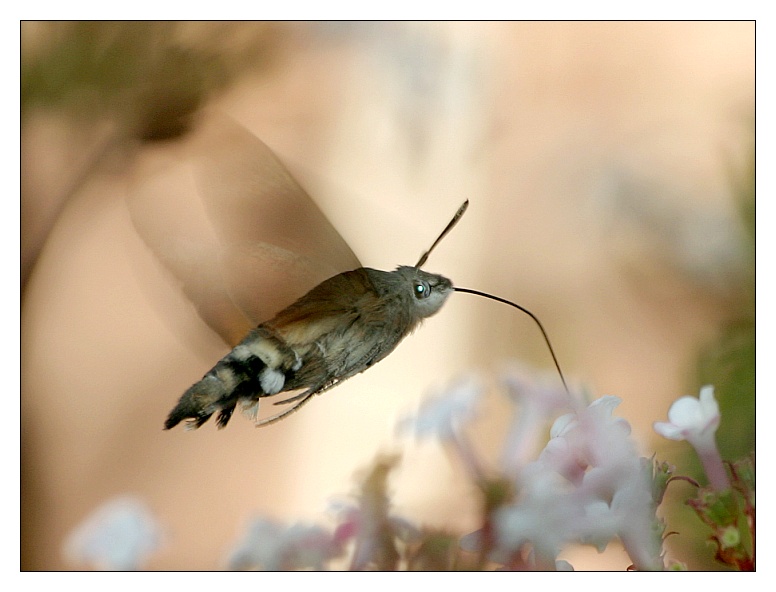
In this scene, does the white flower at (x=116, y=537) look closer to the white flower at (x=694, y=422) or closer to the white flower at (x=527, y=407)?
the white flower at (x=527, y=407)

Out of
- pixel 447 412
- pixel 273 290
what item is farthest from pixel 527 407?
pixel 273 290

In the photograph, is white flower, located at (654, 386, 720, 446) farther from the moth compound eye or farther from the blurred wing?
the blurred wing

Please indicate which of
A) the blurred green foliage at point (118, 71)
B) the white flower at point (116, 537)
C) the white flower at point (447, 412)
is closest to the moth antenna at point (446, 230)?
the white flower at point (447, 412)

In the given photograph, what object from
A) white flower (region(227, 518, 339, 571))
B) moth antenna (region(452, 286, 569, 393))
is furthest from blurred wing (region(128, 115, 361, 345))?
white flower (region(227, 518, 339, 571))

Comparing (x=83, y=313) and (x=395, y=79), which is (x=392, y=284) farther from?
(x=83, y=313)

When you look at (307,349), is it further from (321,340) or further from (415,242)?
(415,242)

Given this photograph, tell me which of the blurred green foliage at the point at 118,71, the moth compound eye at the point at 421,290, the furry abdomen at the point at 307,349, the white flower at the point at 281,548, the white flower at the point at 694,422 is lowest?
the white flower at the point at 281,548

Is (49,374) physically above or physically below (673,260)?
below
